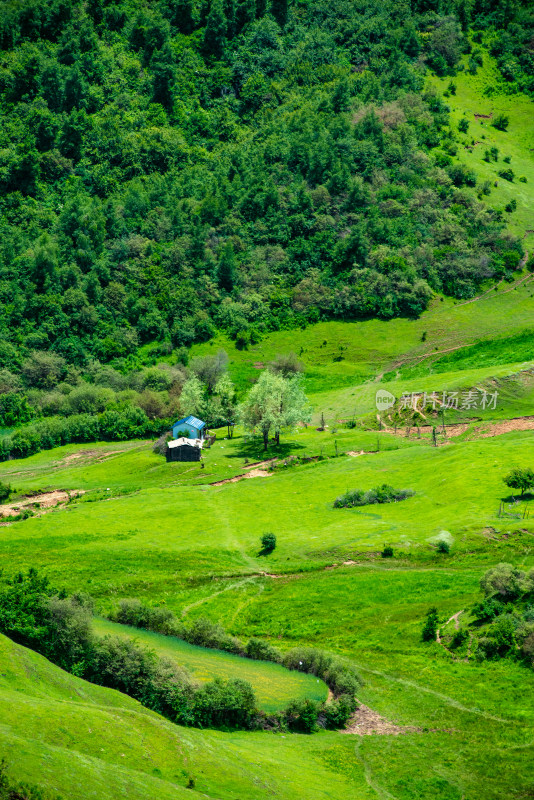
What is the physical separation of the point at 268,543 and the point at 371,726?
3263 centimetres

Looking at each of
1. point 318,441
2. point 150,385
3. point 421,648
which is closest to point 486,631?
point 421,648

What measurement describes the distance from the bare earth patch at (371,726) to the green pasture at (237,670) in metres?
3.15

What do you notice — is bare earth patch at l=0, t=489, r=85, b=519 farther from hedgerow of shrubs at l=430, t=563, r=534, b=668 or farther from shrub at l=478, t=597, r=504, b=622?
shrub at l=478, t=597, r=504, b=622

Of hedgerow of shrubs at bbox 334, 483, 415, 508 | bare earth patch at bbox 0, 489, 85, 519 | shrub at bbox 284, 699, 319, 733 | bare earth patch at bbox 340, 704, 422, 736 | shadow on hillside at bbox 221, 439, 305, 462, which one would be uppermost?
shadow on hillside at bbox 221, 439, 305, 462

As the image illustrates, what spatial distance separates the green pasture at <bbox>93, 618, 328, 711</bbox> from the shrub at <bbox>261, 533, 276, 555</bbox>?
1940 cm

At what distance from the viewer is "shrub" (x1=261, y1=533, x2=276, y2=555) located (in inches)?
3642

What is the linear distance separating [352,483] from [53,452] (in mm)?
59818

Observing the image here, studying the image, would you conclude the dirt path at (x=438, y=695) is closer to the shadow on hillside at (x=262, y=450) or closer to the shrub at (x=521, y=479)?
the shrub at (x=521, y=479)

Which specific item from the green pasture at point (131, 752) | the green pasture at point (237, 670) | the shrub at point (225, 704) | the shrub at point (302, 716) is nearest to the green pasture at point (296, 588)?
the green pasture at point (131, 752)

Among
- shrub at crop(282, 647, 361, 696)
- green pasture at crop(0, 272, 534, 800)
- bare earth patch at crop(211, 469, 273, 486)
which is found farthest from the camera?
bare earth patch at crop(211, 469, 273, 486)

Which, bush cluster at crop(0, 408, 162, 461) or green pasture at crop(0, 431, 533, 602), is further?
bush cluster at crop(0, 408, 162, 461)

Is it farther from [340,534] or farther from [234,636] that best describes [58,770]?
[340,534]

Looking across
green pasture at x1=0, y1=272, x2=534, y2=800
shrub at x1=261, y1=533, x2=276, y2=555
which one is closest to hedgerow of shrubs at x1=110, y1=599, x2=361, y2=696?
green pasture at x1=0, y1=272, x2=534, y2=800

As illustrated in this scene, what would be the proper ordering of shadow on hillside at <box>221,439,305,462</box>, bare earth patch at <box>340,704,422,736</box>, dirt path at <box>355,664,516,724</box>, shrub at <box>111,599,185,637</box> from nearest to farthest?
bare earth patch at <box>340,704,422,736</box>, dirt path at <box>355,664,516,724</box>, shrub at <box>111,599,185,637</box>, shadow on hillside at <box>221,439,305,462</box>
